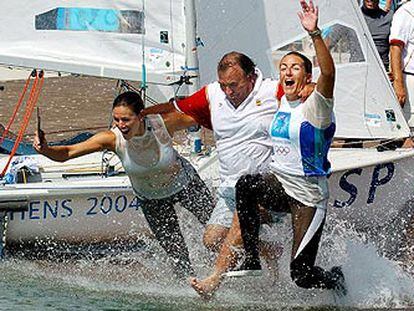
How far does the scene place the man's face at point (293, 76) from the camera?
8.04 metres

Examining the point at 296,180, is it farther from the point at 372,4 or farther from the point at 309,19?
the point at 372,4

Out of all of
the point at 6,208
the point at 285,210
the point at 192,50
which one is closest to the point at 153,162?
the point at 285,210

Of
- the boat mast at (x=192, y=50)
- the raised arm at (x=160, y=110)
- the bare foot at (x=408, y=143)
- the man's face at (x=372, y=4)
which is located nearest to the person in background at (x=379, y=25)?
the man's face at (x=372, y=4)

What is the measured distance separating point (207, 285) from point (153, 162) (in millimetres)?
1023

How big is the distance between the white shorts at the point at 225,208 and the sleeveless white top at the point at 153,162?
0.54 m

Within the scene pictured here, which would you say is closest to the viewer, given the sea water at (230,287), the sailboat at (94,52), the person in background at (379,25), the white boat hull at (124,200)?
the sea water at (230,287)

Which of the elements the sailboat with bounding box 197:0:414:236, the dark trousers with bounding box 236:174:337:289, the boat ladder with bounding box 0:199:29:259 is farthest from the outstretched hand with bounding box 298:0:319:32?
the boat ladder with bounding box 0:199:29:259

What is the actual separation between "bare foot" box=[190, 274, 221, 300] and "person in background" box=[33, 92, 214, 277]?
0.72 meters

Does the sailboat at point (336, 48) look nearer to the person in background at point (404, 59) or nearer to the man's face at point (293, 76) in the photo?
the person in background at point (404, 59)

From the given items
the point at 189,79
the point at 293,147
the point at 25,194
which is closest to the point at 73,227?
the point at 25,194

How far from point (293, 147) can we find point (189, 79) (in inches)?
108

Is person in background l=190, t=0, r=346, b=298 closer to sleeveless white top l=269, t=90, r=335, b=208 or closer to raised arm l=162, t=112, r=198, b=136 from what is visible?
sleeveless white top l=269, t=90, r=335, b=208

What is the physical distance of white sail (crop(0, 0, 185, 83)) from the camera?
1079cm

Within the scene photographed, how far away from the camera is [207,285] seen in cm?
843
